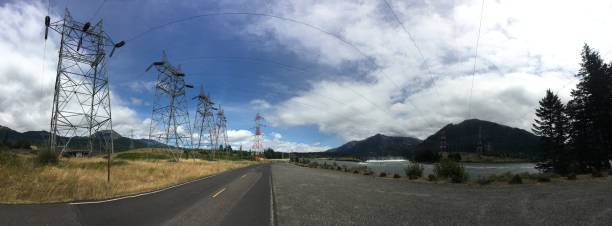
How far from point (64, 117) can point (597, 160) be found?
67658 mm

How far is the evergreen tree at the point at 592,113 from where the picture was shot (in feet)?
134

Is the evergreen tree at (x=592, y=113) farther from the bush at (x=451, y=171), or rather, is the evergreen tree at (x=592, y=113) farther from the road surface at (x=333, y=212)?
the road surface at (x=333, y=212)

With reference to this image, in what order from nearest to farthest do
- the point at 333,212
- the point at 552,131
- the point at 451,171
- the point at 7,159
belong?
1. the point at 333,212
2. the point at 7,159
3. the point at 451,171
4. the point at 552,131

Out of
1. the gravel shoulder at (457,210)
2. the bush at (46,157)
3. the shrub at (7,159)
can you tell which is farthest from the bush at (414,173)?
the bush at (46,157)

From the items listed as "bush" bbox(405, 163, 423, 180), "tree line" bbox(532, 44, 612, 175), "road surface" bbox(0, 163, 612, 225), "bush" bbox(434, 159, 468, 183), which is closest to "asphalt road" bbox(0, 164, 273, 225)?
"road surface" bbox(0, 163, 612, 225)

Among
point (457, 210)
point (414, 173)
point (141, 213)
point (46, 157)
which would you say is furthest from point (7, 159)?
point (414, 173)

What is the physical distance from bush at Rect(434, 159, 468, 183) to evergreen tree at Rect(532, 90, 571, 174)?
39.3 m

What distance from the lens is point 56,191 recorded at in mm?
13375

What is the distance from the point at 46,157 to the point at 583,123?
226 feet

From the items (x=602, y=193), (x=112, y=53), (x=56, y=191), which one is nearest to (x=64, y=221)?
(x=56, y=191)

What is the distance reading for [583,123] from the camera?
46219mm

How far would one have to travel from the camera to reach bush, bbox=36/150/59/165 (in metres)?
25.6

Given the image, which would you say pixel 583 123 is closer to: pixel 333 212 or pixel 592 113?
pixel 592 113

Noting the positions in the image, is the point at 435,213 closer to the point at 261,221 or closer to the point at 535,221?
the point at 535,221
